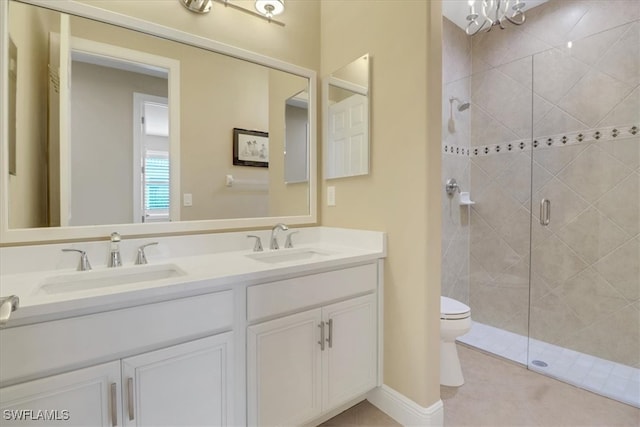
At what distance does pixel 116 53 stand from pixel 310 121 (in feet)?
3.58

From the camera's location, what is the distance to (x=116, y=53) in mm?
1427

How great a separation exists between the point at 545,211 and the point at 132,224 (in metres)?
2.84

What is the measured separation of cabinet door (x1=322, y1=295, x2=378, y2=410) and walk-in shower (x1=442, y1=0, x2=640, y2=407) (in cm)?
131

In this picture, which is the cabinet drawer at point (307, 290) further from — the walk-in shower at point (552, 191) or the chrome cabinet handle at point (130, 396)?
the walk-in shower at point (552, 191)

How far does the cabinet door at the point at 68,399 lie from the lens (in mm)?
825

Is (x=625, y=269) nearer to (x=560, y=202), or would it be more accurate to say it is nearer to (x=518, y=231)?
(x=560, y=202)

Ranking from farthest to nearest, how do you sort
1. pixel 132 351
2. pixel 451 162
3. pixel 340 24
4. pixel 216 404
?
pixel 451 162, pixel 340 24, pixel 216 404, pixel 132 351

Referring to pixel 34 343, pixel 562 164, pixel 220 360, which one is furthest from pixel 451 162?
pixel 34 343

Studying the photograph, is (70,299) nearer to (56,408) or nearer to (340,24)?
(56,408)

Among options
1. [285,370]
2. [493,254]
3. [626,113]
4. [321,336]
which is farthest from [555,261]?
[285,370]

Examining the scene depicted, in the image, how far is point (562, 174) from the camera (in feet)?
7.68

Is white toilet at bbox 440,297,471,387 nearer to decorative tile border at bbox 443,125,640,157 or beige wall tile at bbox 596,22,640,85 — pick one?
decorative tile border at bbox 443,125,640,157

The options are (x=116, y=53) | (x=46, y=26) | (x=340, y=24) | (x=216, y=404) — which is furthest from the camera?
(x=340, y=24)

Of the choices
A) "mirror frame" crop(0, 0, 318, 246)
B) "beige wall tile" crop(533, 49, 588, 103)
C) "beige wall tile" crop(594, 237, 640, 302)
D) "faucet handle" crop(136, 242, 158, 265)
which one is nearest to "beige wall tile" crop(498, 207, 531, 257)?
"beige wall tile" crop(594, 237, 640, 302)
